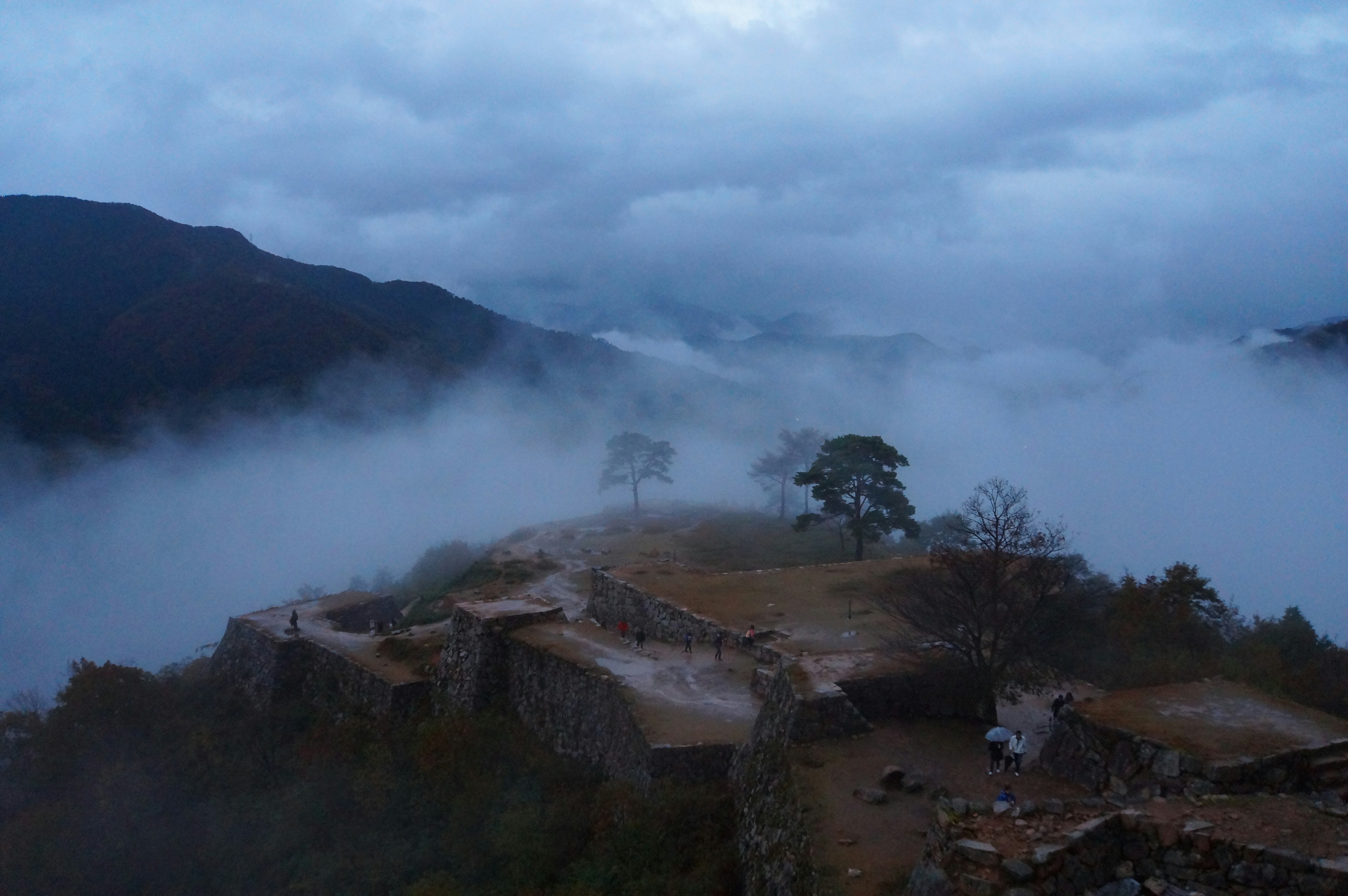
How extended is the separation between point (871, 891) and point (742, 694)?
7.60 metres

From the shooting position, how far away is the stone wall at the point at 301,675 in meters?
21.8

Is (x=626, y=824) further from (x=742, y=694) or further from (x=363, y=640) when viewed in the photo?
(x=363, y=640)

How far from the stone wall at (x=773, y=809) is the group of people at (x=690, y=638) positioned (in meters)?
4.25

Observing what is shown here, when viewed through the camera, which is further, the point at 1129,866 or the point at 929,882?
A: the point at 929,882

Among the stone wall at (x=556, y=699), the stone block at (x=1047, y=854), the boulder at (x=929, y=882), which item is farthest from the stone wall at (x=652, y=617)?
the stone block at (x=1047, y=854)

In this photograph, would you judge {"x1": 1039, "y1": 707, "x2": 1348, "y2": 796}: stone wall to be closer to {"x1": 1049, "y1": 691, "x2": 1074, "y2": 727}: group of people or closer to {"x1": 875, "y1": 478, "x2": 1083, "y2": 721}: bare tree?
{"x1": 1049, "y1": 691, "x2": 1074, "y2": 727}: group of people

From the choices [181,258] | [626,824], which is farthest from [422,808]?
[181,258]

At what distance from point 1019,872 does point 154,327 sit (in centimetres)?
10018

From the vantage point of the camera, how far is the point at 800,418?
398 ft

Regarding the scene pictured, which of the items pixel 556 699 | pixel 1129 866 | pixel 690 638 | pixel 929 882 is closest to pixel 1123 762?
pixel 1129 866

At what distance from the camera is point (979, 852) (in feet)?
23.2

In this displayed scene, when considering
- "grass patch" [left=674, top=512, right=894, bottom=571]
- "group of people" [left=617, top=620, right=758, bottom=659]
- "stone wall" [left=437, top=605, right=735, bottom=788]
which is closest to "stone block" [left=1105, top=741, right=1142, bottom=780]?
"stone wall" [left=437, top=605, right=735, bottom=788]

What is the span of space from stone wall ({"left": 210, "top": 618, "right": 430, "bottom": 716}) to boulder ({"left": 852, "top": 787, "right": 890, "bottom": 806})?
48.2ft

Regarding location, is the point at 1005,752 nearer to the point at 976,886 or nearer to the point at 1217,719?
the point at 1217,719
